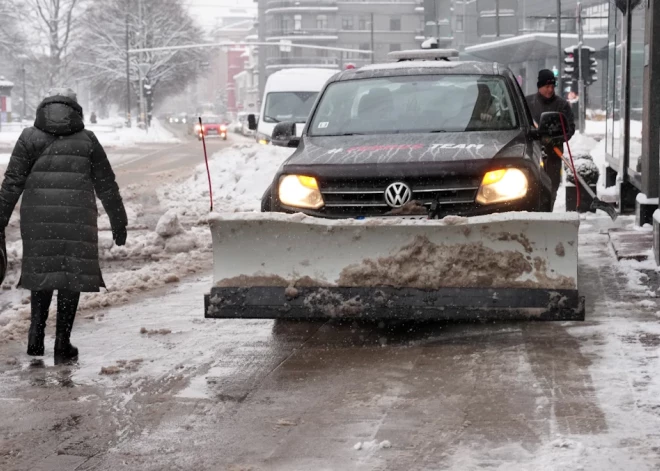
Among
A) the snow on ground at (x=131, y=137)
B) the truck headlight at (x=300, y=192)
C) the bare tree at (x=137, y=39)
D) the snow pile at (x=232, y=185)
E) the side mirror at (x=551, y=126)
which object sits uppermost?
the bare tree at (x=137, y=39)

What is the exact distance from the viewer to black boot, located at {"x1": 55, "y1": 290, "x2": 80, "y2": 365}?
6.92 m

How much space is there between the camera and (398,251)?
6609 mm

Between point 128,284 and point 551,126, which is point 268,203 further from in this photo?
point 128,284

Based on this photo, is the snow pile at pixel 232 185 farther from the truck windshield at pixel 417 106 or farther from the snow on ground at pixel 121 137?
the snow on ground at pixel 121 137

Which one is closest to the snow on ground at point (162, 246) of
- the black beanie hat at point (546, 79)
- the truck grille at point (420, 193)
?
the truck grille at point (420, 193)

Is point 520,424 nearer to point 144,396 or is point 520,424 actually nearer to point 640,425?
point 640,425

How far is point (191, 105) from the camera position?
17662 centimetres

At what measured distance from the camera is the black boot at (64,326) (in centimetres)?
692

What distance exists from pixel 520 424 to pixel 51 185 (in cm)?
313

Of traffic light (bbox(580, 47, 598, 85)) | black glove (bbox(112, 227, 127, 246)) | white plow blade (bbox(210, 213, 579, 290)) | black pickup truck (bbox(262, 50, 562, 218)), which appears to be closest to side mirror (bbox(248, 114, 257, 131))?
black pickup truck (bbox(262, 50, 562, 218))

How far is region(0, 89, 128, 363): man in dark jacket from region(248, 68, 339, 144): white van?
742 inches

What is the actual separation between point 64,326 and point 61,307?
11 cm

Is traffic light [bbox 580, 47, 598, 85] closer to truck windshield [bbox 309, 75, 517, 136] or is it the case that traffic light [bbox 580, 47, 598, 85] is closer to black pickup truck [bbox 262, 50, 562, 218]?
black pickup truck [bbox 262, 50, 562, 218]

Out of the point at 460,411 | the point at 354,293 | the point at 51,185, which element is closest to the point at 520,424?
the point at 460,411
